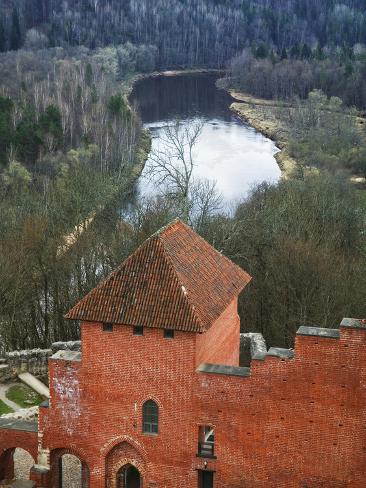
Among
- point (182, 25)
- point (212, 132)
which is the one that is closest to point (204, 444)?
point (212, 132)

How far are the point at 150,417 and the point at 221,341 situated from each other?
322cm

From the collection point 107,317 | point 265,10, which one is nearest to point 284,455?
point 107,317

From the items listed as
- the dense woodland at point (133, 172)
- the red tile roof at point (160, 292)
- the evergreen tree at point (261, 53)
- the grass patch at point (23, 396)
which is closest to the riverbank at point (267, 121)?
the dense woodland at point (133, 172)

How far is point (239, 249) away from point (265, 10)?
154m

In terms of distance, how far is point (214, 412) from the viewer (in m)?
24.6

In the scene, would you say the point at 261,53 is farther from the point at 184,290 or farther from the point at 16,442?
the point at 184,290

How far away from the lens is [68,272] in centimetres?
4444

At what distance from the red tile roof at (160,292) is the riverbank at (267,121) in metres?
53.8

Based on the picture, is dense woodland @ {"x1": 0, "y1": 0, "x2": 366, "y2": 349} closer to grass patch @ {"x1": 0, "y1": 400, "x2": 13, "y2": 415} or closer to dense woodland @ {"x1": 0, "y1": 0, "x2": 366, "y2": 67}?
dense woodland @ {"x1": 0, "y1": 0, "x2": 366, "y2": 67}

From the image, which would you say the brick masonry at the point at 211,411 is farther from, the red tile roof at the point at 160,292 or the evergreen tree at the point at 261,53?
the evergreen tree at the point at 261,53

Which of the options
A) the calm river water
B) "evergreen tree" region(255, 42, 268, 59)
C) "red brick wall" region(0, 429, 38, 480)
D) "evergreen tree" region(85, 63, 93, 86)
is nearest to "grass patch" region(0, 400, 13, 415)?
"red brick wall" region(0, 429, 38, 480)

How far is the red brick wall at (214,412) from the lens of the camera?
2362 cm

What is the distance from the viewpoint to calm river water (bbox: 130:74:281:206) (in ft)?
261

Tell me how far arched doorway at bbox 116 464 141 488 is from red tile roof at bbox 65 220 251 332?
4.85 m
